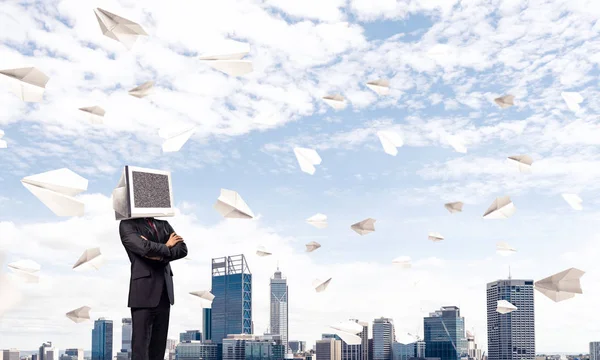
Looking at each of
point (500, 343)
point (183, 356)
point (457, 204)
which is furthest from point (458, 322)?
point (457, 204)

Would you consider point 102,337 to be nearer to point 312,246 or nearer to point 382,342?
point 382,342

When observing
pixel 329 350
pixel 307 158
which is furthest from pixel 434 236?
pixel 329 350

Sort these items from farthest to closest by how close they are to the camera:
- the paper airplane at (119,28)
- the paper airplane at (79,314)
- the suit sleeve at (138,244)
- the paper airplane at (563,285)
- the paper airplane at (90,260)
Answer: the paper airplane at (563,285) < the paper airplane at (79,314) < the paper airplane at (90,260) < the paper airplane at (119,28) < the suit sleeve at (138,244)

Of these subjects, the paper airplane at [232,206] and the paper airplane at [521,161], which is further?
the paper airplane at [521,161]

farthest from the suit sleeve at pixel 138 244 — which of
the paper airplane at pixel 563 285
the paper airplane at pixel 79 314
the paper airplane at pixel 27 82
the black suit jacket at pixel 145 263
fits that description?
the paper airplane at pixel 563 285

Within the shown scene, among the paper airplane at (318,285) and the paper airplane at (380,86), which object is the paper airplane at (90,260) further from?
the paper airplane at (380,86)

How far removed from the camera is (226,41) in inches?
536

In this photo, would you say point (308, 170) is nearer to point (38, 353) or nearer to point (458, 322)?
point (38, 353)

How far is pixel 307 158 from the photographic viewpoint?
628 inches

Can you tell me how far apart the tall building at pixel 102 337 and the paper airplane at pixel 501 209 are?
13720 cm

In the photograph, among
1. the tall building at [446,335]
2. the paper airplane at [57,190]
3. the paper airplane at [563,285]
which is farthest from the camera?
the tall building at [446,335]

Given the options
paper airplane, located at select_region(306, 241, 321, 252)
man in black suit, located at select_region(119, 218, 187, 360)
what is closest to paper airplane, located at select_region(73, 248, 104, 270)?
man in black suit, located at select_region(119, 218, 187, 360)

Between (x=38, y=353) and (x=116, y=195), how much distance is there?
14582cm

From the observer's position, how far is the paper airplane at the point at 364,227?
633 inches
